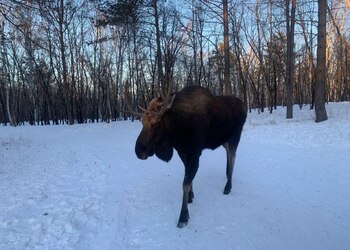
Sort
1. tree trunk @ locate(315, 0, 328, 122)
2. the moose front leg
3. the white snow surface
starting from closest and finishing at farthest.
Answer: the white snow surface, the moose front leg, tree trunk @ locate(315, 0, 328, 122)

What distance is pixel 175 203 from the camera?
6680 mm

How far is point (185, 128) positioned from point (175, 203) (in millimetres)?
1455

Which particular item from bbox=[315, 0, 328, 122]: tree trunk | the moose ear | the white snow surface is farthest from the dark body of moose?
bbox=[315, 0, 328, 122]: tree trunk

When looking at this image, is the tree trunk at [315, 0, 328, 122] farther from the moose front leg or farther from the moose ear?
the moose ear

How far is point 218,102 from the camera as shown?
23.3ft

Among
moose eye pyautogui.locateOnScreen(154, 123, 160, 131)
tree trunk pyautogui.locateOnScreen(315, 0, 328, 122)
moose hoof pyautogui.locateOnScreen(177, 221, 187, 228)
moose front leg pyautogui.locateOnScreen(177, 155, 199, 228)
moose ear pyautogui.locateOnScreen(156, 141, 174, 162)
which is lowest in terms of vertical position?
moose hoof pyautogui.locateOnScreen(177, 221, 187, 228)

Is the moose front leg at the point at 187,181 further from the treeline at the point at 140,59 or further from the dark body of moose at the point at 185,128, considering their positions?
the treeline at the point at 140,59

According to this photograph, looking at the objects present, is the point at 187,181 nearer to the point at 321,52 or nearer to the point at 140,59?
the point at 321,52

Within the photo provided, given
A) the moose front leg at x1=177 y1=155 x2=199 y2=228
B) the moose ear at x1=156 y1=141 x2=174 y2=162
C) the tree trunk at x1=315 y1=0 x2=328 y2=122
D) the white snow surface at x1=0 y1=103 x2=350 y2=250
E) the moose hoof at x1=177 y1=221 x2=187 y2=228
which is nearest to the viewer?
the white snow surface at x1=0 y1=103 x2=350 y2=250

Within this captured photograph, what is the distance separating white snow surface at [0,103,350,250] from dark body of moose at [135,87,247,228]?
56 centimetres

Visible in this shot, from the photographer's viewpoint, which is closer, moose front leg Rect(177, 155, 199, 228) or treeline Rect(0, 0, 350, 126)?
moose front leg Rect(177, 155, 199, 228)

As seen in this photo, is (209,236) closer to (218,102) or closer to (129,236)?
(129,236)

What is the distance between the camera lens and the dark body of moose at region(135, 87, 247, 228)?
19.0ft

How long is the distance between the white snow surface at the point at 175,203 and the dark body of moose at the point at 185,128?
565mm
